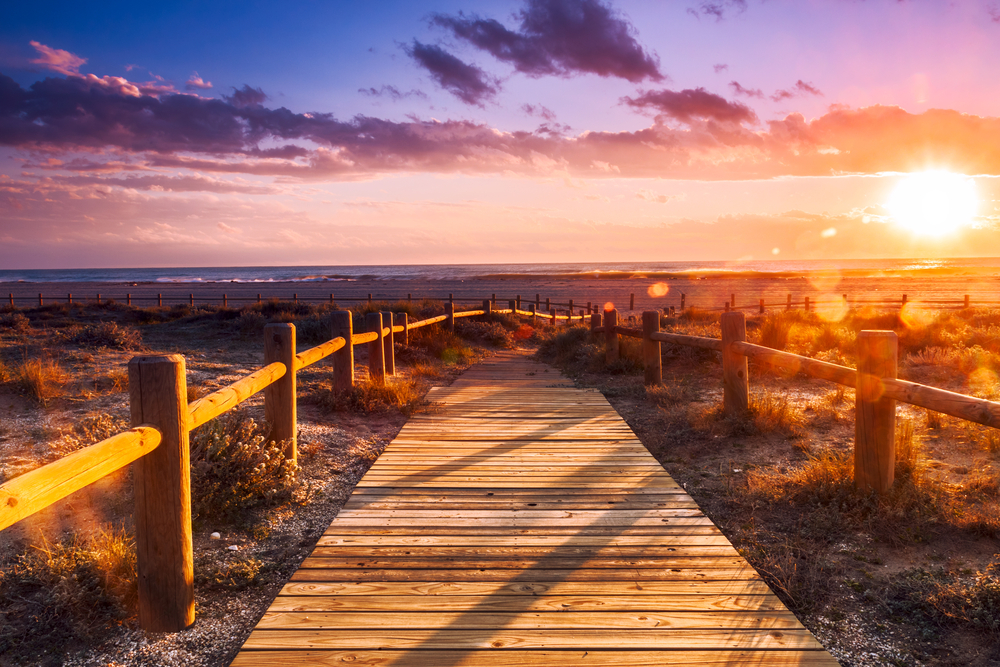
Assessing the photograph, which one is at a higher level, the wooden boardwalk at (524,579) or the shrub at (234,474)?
the shrub at (234,474)

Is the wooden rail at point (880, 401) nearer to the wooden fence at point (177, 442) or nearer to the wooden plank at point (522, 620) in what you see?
the wooden fence at point (177, 442)

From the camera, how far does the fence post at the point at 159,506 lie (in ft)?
8.83

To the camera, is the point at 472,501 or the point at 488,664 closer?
the point at 488,664

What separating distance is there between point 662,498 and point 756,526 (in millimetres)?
638

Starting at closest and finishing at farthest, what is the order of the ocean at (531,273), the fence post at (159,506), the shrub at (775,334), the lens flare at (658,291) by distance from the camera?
the fence post at (159,506)
the shrub at (775,334)
the lens flare at (658,291)
the ocean at (531,273)

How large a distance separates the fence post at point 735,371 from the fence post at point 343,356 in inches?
170

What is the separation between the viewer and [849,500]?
155 inches

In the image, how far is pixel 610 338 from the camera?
430 inches

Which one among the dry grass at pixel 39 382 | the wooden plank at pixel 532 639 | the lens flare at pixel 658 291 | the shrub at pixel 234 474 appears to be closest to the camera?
the wooden plank at pixel 532 639

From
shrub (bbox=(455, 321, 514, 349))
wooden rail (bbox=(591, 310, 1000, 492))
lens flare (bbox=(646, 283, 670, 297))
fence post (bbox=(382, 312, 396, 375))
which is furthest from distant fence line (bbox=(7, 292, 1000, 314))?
wooden rail (bbox=(591, 310, 1000, 492))

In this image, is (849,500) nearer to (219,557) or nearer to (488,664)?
(488,664)

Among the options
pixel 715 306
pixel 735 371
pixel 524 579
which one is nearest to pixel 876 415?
pixel 735 371

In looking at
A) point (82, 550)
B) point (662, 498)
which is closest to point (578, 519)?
point (662, 498)

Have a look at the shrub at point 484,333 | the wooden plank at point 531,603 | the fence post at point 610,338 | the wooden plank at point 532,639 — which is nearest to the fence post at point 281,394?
the wooden plank at point 531,603
